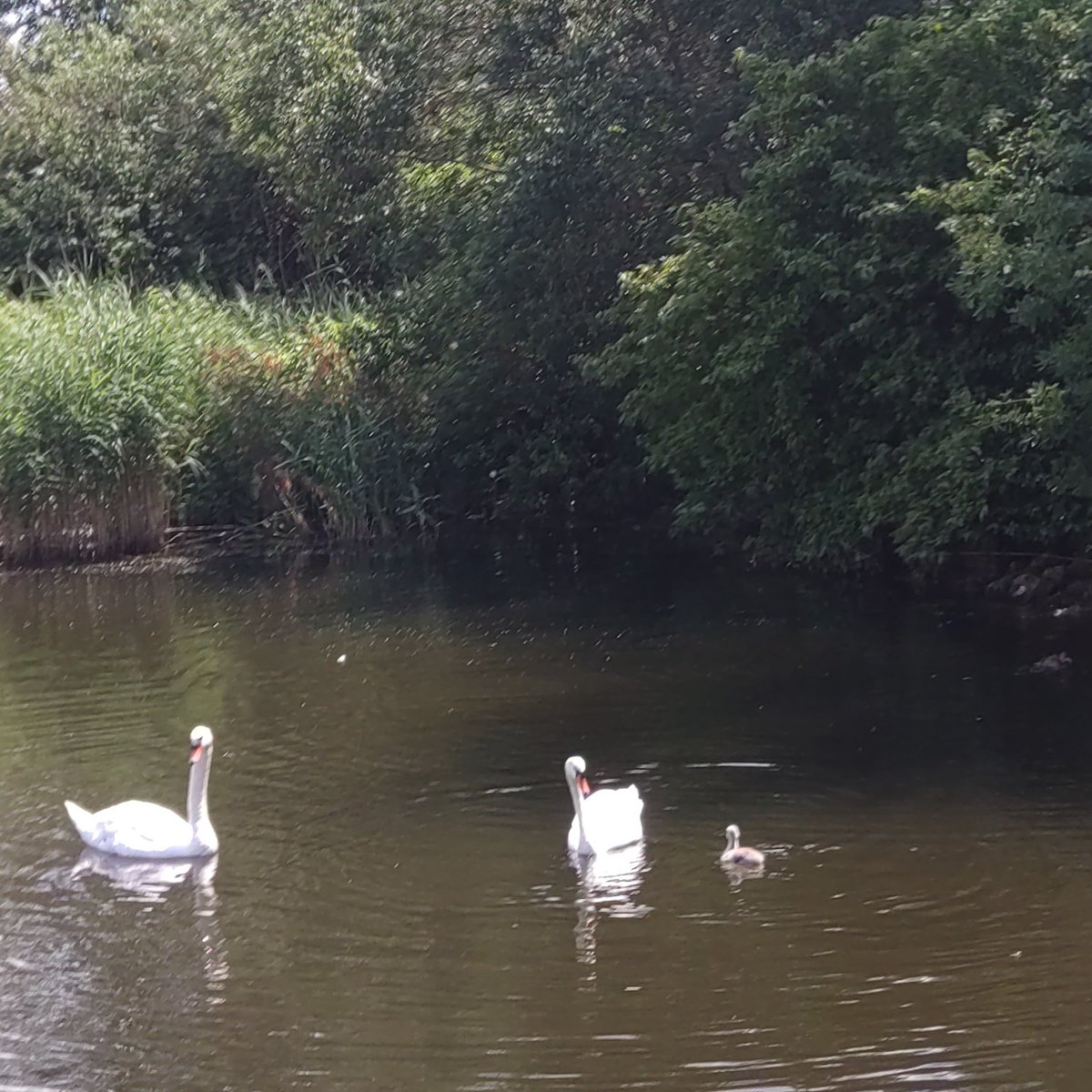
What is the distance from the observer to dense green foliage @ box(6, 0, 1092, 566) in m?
15.9

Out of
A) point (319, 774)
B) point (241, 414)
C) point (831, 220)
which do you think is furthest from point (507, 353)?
point (319, 774)

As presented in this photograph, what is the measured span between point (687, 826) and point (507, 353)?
13.3 meters

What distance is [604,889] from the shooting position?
943 centimetres

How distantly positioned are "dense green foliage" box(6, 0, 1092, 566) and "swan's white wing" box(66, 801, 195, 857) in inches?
307

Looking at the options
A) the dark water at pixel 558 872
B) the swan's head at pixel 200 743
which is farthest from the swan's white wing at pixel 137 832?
the swan's head at pixel 200 743

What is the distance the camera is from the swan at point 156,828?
1018 cm

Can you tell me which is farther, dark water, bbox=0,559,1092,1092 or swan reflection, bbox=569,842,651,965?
swan reflection, bbox=569,842,651,965

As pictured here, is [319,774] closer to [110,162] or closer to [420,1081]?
[420,1081]

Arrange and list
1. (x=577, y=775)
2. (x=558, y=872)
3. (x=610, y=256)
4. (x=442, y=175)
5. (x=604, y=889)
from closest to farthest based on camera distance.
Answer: (x=604, y=889) < (x=558, y=872) < (x=577, y=775) < (x=610, y=256) < (x=442, y=175)

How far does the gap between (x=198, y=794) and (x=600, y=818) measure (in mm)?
2289

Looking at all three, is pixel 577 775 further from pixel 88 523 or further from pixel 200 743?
pixel 88 523

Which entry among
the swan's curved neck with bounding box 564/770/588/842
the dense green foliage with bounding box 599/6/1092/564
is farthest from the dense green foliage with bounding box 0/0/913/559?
the swan's curved neck with bounding box 564/770/588/842

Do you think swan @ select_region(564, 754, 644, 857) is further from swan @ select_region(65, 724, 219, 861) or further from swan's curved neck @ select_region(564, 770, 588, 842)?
swan @ select_region(65, 724, 219, 861)

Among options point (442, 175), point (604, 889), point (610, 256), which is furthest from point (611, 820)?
point (442, 175)
